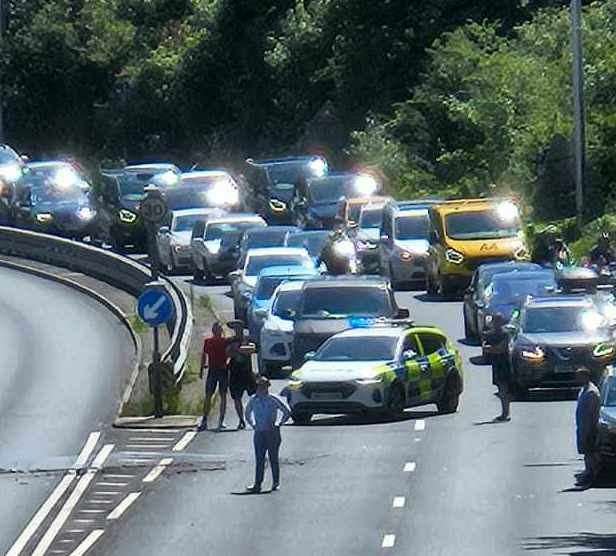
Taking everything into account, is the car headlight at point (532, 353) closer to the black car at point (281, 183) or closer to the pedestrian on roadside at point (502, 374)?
the pedestrian on roadside at point (502, 374)

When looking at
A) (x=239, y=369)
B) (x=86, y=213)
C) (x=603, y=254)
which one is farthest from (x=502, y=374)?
(x=86, y=213)

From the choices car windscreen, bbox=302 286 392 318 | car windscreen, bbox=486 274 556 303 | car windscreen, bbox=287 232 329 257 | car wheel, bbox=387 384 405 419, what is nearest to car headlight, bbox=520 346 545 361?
car wheel, bbox=387 384 405 419

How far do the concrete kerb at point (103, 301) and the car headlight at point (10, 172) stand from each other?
628cm

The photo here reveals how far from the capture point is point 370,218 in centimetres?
5653

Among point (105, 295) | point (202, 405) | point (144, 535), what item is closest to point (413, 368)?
point (202, 405)

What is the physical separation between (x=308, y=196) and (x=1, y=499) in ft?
105

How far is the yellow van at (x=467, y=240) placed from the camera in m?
49.9

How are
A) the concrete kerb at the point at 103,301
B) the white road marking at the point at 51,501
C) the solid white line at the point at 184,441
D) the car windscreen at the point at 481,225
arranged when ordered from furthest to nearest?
1. the car windscreen at the point at 481,225
2. the concrete kerb at the point at 103,301
3. the solid white line at the point at 184,441
4. the white road marking at the point at 51,501

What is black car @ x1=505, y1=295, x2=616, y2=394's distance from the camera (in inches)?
1470

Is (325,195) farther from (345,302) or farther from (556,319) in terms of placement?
(556,319)

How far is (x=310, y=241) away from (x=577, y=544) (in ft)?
96.7

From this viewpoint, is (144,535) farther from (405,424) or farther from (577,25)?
(577,25)

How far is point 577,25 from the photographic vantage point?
55.9 metres

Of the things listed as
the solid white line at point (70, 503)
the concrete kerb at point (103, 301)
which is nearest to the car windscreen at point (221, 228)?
the concrete kerb at point (103, 301)
